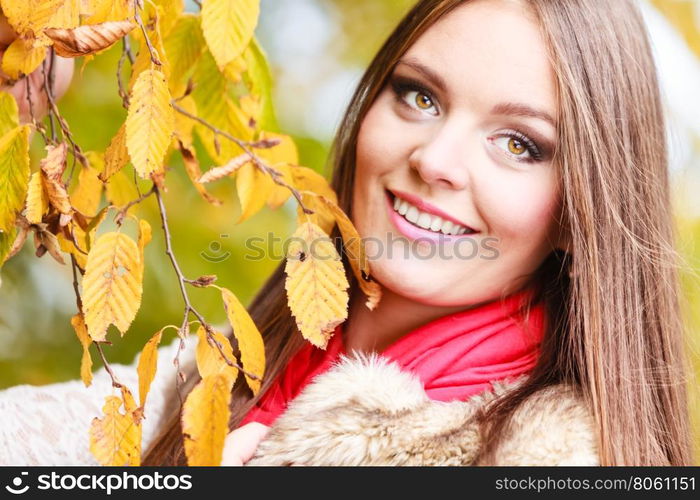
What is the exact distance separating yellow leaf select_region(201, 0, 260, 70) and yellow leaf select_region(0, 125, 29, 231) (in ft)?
0.67

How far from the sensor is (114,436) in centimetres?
79

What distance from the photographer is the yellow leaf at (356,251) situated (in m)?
0.91

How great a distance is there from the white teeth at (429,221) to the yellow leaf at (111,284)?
1.21 feet

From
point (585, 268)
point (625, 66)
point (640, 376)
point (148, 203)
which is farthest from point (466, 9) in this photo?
point (148, 203)

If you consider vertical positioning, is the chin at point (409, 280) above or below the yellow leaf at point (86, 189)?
below

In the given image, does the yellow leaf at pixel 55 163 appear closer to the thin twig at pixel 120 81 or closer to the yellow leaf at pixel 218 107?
the thin twig at pixel 120 81

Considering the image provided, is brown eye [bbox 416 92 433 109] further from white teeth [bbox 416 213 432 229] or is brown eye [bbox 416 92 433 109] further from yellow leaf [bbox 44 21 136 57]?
yellow leaf [bbox 44 21 136 57]

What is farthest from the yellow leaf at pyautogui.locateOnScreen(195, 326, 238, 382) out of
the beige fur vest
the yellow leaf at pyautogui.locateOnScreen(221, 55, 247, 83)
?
the yellow leaf at pyautogui.locateOnScreen(221, 55, 247, 83)

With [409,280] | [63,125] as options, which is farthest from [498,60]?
[63,125]

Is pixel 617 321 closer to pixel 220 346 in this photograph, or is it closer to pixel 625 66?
pixel 625 66

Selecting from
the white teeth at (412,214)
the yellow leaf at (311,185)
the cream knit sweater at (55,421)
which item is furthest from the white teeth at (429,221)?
the cream knit sweater at (55,421)

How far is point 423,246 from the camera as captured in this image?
3.31ft

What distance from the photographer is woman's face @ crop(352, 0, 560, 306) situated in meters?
0.94

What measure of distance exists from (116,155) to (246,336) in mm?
226
